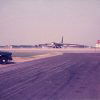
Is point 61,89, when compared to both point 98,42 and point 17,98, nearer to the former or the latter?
point 17,98

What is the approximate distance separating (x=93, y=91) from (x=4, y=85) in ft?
15.6

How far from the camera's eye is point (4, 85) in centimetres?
1438

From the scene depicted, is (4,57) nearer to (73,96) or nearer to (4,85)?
(4,85)

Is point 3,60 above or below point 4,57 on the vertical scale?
below

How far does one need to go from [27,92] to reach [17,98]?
137 centimetres

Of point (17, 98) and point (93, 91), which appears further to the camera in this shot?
point (93, 91)

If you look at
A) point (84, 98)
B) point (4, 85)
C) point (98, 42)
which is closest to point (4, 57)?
point (4, 85)

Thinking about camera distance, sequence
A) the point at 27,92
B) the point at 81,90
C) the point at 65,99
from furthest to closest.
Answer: the point at 81,90 → the point at 27,92 → the point at 65,99

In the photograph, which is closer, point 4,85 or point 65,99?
point 65,99

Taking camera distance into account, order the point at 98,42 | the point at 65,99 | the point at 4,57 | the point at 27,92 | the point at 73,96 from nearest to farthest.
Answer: the point at 65,99 → the point at 73,96 → the point at 27,92 → the point at 4,57 → the point at 98,42

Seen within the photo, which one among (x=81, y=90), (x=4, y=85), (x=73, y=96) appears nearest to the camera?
(x=73, y=96)

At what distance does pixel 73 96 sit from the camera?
37.8 feet

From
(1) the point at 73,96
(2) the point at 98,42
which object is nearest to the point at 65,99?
(1) the point at 73,96

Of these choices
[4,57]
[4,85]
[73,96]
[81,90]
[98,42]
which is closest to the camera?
[73,96]
